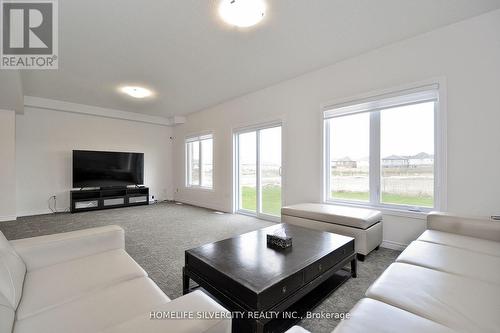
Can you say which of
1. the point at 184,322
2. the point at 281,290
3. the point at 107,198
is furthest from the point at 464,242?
the point at 107,198

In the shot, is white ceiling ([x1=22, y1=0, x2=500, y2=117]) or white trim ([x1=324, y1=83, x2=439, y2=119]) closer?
white ceiling ([x1=22, y1=0, x2=500, y2=117])

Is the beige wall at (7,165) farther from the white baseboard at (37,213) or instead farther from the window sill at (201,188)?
the window sill at (201,188)

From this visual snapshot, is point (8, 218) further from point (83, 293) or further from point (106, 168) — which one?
point (83, 293)

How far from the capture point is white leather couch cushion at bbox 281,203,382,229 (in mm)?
2527

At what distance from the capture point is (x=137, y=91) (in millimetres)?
4520

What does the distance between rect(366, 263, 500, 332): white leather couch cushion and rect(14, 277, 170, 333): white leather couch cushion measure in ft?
3.70

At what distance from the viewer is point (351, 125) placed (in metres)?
3.44

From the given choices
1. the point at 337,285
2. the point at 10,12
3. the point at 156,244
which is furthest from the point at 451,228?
the point at 10,12

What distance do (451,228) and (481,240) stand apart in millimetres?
225

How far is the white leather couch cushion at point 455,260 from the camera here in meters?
1.31

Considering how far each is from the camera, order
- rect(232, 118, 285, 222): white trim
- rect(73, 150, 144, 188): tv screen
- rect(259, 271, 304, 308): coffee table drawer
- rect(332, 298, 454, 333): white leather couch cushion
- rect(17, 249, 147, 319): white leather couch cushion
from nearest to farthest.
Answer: rect(332, 298, 454, 333): white leather couch cushion → rect(17, 249, 147, 319): white leather couch cushion → rect(259, 271, 304, 308): coffee table drawer → rect(232, 118, 285, 222): white trim → rect(73, 150, 144, 188): tv screen

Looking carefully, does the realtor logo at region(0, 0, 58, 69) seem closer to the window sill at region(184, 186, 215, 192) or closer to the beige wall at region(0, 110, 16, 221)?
the beige wall at region(0, 110, 16, 221)

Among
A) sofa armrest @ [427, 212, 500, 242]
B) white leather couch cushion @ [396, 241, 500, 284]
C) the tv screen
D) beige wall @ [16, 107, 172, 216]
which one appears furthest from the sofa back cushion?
beige wall @ [16, 107, 172, 216]

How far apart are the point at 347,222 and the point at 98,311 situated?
7.99 feet
